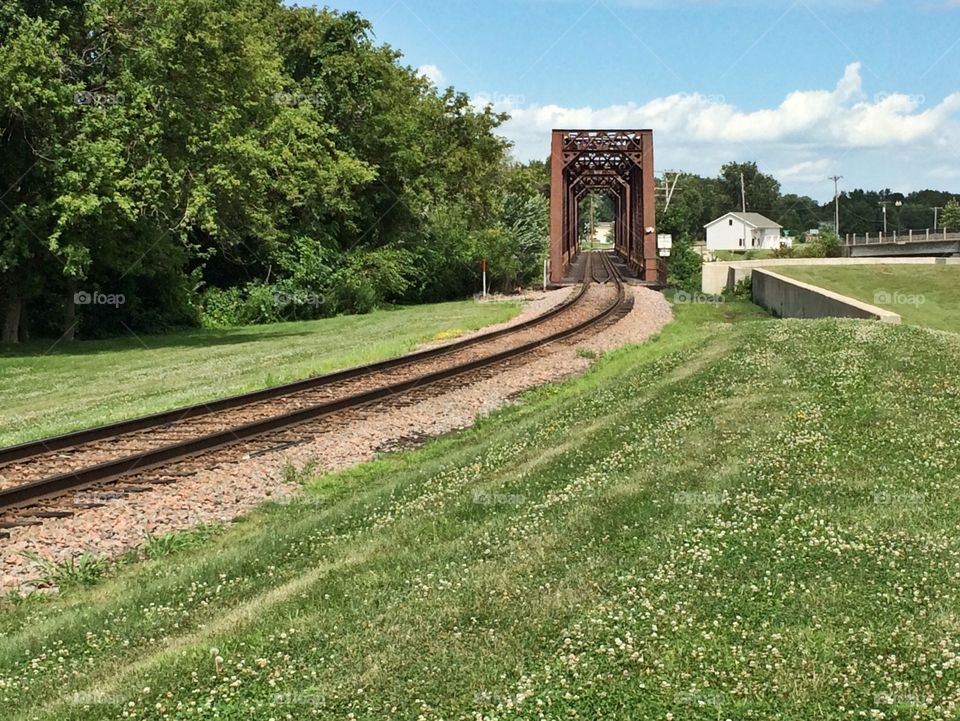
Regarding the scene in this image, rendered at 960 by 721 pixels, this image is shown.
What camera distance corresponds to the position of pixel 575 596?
5.40 metres

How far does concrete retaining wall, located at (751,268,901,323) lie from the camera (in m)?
19.3

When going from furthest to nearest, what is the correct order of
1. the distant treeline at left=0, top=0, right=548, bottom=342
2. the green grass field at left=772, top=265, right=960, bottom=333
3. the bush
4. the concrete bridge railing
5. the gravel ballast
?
A: the concrete bridge railing, the bush, the green grass field at left=772, top=265, right=960, bottom=333, the distant treeline at left=0, top=0, right=548, bottom=342, the gravel ballast

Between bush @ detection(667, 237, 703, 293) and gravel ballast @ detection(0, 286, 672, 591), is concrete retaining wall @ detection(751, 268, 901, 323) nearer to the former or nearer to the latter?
gravel ballast @ detection(0, 286, 672, 591)

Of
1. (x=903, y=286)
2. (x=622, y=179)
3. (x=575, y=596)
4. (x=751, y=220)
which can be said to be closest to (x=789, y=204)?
(x=751, y=220)

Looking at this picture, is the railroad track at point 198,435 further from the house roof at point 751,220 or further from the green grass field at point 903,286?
the house roof at point 751,220

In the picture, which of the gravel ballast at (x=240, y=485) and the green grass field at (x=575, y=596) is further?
the gravel ballast at (x=240, y=485)

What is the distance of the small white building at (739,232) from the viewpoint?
13550 cm

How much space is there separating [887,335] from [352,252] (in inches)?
1135

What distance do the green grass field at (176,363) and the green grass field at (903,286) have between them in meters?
12.9

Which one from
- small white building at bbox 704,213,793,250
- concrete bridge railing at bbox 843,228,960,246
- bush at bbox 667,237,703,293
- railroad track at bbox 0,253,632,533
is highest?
small white building at bbox 704,213,793,250

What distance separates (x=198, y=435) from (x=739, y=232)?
13543 centimetres

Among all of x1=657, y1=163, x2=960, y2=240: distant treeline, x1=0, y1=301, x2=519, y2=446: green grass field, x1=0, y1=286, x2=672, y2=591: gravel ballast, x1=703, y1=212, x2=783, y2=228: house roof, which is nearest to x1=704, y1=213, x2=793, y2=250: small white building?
x1=703, y1=212, x2=783, y2=228: house roof

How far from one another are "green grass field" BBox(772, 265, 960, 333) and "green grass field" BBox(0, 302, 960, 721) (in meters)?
19.5

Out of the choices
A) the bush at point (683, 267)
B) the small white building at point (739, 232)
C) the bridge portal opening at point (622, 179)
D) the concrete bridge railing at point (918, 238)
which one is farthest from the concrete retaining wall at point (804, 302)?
the small white building at point (739, 232)
